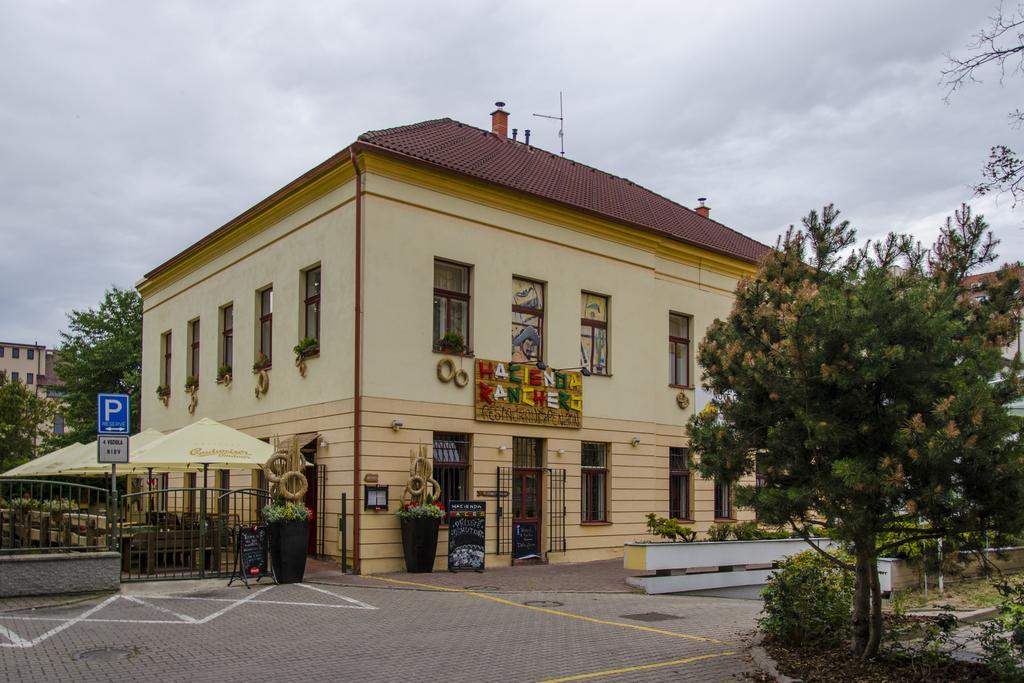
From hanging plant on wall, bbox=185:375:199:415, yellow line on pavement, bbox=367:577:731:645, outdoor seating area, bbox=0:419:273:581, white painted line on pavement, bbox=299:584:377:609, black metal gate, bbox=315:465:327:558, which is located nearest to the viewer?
yellow line on pavement, bbox=367:577:731:645

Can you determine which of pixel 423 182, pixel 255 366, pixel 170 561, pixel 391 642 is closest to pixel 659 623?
pixel 391 642

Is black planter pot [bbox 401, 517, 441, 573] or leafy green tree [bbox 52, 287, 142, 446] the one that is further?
leafy green tree [bbox 52, 287, 142, 446]

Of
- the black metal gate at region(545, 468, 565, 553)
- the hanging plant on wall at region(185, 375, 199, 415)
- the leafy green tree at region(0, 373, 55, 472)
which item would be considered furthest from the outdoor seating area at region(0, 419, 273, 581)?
the leafy green tree at region(0, 373, 55, 472)

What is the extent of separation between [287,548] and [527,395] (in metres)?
6.74

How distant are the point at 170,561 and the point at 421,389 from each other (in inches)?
217

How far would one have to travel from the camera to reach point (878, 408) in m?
8.26

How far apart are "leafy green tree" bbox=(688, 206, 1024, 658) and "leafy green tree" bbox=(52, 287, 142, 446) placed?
36555mm

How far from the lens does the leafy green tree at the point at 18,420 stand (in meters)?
37.2

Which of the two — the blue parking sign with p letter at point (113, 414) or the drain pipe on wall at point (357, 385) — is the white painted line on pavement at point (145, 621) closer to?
the drain pipe on wall at point (357, 385)

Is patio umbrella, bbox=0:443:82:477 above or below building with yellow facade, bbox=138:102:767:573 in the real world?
below

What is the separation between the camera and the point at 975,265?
885cm

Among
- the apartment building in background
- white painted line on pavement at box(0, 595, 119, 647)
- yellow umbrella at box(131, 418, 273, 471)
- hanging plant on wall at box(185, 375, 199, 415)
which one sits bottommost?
white painted line on pavement at box(0, 595, 119, 647)

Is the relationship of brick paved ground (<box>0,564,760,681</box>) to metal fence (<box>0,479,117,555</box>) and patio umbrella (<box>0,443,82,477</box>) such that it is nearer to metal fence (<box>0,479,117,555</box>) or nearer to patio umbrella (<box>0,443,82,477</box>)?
metal fence (<box>0,479,117,555</box>)

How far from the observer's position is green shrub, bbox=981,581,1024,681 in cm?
754
